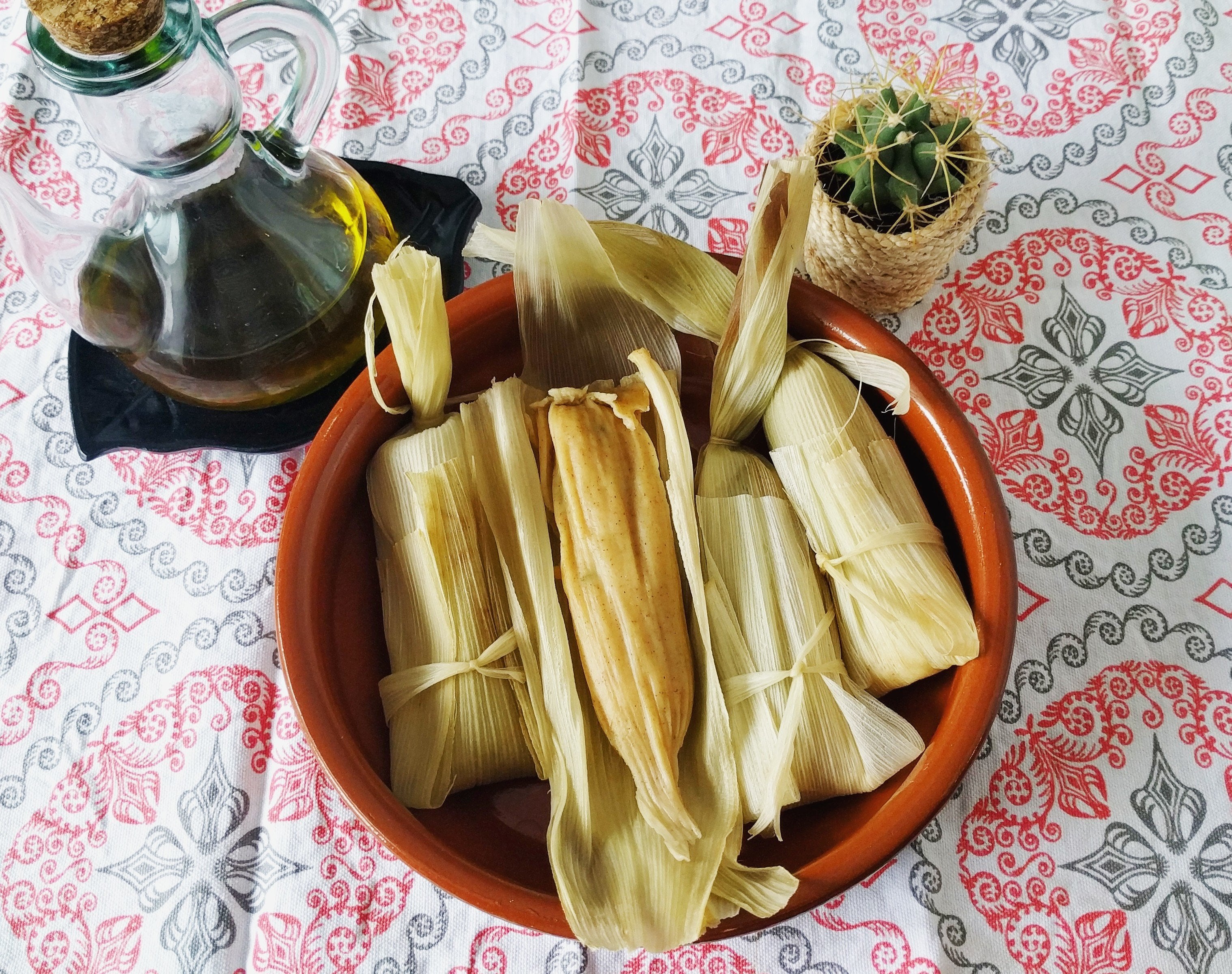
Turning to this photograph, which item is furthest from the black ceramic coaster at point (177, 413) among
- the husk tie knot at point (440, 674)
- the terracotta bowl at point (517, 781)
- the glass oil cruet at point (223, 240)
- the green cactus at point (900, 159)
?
the green cactus at point (900, 159)

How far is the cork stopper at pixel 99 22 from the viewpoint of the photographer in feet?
1.60

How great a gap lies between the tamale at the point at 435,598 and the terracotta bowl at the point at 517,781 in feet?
0.07

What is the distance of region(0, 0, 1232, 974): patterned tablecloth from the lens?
0.68 meters

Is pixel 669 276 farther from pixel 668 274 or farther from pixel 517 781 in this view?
pixel 517 781

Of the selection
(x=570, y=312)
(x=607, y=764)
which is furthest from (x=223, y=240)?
(x=607, y=764)

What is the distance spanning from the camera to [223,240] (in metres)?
0.69

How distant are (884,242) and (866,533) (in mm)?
241

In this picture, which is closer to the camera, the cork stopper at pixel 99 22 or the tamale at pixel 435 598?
the cork stopper at pixel 99 22

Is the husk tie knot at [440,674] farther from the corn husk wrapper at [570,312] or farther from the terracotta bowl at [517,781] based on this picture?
the corn husk wrapper at [570,312]

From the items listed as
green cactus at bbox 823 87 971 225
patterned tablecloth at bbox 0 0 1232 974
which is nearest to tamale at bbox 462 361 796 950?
patterned tablecloth at bbox 0 0 1232 974

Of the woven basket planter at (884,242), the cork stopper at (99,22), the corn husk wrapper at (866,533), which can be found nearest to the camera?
the cork stopper at (99,22)

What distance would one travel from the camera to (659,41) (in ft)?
3.18

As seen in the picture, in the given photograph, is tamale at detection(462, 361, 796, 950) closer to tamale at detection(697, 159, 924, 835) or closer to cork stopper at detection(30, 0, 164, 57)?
tamale at detection(697, 159, 924, 835)

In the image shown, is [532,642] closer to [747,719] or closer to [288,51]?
[747,719]
